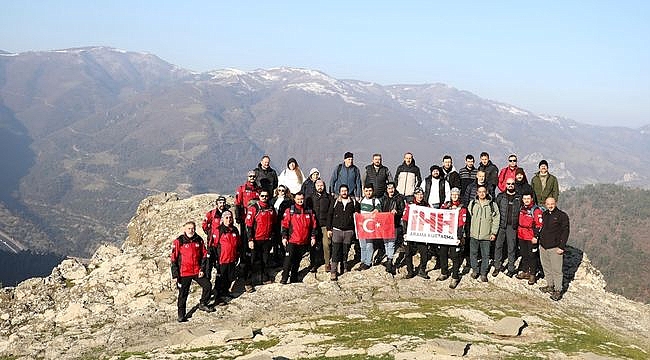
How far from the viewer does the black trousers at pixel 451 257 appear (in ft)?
62.7

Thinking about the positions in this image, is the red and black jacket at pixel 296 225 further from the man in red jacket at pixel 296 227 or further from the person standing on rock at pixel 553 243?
the person standing on rock at pixel 553 243

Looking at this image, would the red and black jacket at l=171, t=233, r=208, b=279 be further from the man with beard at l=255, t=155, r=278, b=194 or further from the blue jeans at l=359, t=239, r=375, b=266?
the blue jeans at l=359, t=239, r=375, b=266

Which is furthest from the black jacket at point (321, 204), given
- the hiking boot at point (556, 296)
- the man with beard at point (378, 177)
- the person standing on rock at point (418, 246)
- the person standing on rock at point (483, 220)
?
the hiking boot at point (556, 296)

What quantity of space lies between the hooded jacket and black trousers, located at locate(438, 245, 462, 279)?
2924 millimetres

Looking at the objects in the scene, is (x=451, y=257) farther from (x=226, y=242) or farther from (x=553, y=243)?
(x=226, y=242)

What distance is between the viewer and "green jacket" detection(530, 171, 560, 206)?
1994cm

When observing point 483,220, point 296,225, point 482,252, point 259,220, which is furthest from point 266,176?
point 482,252

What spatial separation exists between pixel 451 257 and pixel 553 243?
3.77 meters

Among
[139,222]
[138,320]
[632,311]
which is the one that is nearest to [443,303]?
[632,311]

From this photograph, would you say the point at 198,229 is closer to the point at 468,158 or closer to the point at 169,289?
the point at 169,289

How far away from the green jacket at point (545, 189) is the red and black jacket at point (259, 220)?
1095 cm

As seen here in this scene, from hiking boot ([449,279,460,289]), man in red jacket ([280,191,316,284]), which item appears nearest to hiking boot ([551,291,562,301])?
hiking boot ([449,279,460,289])

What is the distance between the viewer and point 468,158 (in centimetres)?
2033

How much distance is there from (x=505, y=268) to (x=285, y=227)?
975 cm
